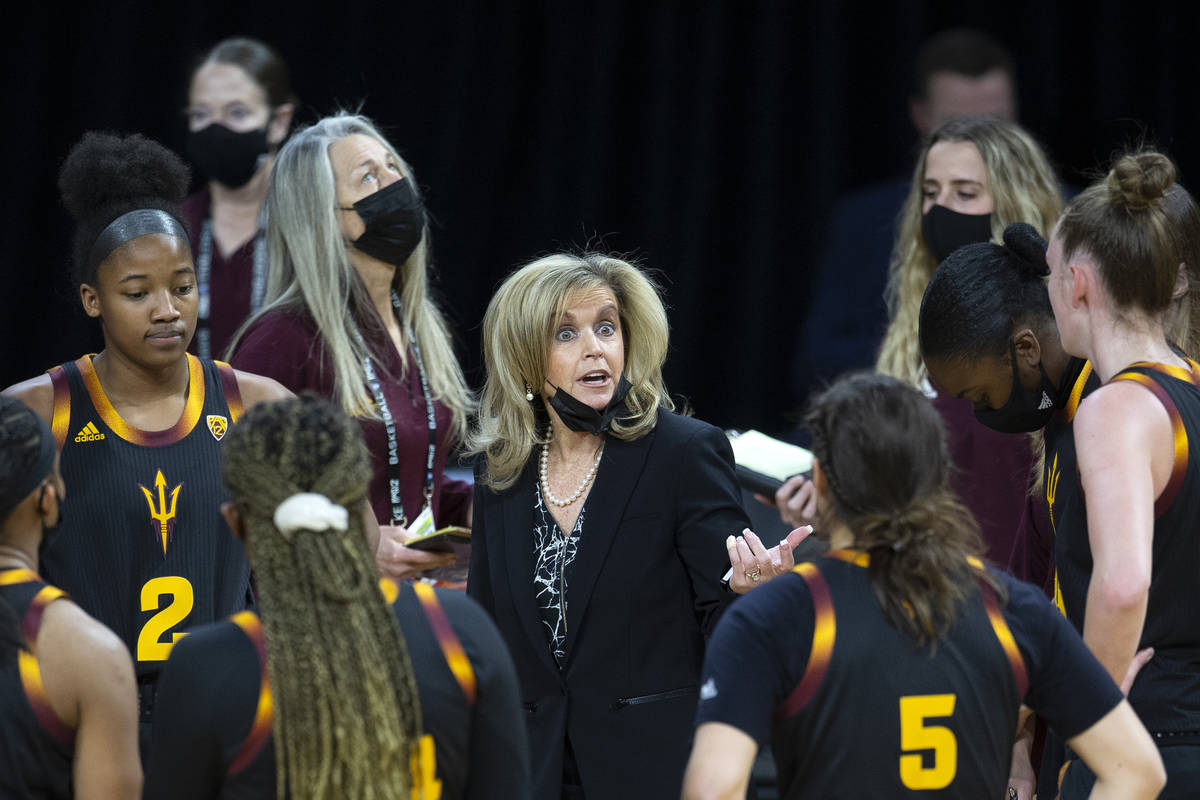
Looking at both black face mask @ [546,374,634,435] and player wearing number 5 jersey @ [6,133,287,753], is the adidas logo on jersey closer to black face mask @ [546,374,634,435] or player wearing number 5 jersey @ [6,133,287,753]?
player wearing number 5 jersey @ [6,133,287,753]

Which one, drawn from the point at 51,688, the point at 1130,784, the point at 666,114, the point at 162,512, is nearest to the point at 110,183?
the point at 162,512

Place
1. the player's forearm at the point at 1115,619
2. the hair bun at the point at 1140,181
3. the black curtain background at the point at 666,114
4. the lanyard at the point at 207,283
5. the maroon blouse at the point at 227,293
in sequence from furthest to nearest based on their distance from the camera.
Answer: the black curtain background at the point at 666,114 < the maroon blouse at the point at 227,293 < the lanyard at the point at 207,283 < the hair bun at the point at 1140,181 < the player's forearm at the point at 1115,619

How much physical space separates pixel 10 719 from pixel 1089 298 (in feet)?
6.24

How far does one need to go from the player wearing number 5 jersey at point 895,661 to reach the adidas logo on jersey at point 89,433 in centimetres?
148

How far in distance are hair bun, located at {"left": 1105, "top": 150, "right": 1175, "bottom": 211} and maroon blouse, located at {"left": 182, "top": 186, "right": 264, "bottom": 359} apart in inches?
116

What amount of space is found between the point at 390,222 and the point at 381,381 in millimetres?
444

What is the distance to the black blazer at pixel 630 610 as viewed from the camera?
9.50ft

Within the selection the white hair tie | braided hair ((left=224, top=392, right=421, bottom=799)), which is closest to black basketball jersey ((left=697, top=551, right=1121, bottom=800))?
braided hair ((left=224, top=392, right=421, bottom=799))

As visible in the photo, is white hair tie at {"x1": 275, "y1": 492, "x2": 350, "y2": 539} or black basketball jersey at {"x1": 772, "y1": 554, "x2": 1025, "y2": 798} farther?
black basketball jersey at {"x1": 772, "y1": 554, "x2": 1025, "y2": 798}

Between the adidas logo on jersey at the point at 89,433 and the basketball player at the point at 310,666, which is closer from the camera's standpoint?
the basketball player at the point at 310,666

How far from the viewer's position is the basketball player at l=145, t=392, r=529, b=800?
1.91 m

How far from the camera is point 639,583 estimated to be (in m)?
2.97

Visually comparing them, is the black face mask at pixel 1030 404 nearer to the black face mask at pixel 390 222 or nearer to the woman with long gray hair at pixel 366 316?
the woman with long gray hair at pixel 366 316

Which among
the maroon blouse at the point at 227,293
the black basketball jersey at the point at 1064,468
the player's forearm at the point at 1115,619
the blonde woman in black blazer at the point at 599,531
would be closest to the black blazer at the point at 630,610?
the blonde woman in black blazer at the point at 599,531
